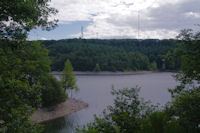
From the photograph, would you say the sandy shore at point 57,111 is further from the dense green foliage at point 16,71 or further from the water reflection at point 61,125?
the dense green foliage at point 16,71

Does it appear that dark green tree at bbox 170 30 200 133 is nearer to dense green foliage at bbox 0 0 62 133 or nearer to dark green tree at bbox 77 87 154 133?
dark green tree at bbox 77 87 154 133

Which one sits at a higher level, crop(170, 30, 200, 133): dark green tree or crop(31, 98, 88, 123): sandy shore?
crop(170, 30, 200, 133): dark green tree

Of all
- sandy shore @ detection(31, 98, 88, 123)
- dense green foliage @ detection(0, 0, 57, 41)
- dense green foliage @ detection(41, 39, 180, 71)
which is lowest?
sandy shore @ detection(31, 98, 88, 123)

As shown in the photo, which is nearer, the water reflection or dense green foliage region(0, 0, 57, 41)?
dense green foliage region(0, 0, 57, 41)

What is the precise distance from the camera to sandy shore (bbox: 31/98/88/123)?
78.5ft

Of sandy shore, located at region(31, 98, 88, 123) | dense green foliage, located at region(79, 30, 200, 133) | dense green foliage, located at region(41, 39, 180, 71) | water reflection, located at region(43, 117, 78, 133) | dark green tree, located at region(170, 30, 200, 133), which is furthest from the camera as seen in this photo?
dense green foliage, located at region(41, 39, 180, 71)

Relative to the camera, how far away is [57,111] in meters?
27.2

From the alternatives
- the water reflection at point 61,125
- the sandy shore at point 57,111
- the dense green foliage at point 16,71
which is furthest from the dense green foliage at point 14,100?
the sandy shore at point 57,111

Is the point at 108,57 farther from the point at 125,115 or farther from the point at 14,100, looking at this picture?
the point at 14,100

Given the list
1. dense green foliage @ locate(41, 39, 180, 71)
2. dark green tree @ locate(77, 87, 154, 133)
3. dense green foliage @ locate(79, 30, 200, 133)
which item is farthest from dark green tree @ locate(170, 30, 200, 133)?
dense green foliage @ locate(41, 39, 180, 71)

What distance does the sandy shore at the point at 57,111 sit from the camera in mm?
23938

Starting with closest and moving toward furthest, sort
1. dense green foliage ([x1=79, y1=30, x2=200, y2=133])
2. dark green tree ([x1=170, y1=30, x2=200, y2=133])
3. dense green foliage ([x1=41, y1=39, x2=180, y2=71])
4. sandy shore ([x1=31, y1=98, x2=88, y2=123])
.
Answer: dense green foliage ([x1=79, y1=30, x2=200, y2=133])
dark green tree ([x1=170, y1=30, x2=200, y2=133])
sandy shore ([x1=31, y1=98, x2=88, y2=123])
dense green foliage ([x1=41, y1=39, x2=180, y2=71])

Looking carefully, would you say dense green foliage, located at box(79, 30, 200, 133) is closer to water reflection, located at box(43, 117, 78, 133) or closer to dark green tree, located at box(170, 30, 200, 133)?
dark green tree, located at box(170, 30, 200, 133)

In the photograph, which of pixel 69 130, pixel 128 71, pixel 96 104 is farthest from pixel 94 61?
pixel 69 130
